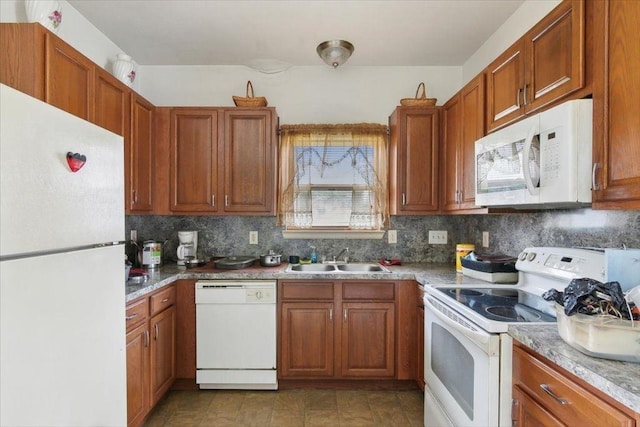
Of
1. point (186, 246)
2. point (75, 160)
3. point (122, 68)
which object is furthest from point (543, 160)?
point (122, 68)

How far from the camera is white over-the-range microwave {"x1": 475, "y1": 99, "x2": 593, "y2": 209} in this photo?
130 cm

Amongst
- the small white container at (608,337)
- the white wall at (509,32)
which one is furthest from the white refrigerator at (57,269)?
the white wall at (509,32)

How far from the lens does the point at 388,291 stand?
2506mm

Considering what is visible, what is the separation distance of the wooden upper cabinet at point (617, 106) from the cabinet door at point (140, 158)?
2.58 metres

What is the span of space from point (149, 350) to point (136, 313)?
330mm

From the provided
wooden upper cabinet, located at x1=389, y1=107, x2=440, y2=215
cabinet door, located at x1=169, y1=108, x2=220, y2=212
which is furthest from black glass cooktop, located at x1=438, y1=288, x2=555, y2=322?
cabinet door, located at x1=169, y1=108, x2=220, y2=212

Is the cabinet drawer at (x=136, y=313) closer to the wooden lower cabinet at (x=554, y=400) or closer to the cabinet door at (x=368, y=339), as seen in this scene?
the cabinet door at (x=368, y=339)

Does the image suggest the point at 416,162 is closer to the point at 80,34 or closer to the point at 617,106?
the point at 617,106

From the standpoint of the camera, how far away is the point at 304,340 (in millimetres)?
2504

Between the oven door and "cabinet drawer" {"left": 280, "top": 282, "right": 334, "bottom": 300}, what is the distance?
0.74m

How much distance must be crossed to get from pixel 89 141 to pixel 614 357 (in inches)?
68.8

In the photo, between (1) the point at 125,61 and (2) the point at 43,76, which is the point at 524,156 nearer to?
(2) the point at 43,76

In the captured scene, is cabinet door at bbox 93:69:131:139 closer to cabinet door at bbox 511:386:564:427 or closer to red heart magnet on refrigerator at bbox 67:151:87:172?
red heart magnet on refrigerator at bbox 67:151:87:172

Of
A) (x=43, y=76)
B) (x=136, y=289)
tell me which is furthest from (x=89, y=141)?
(x=136, y=289)
